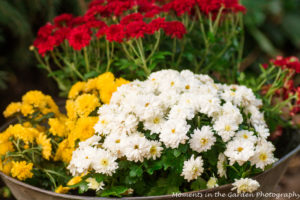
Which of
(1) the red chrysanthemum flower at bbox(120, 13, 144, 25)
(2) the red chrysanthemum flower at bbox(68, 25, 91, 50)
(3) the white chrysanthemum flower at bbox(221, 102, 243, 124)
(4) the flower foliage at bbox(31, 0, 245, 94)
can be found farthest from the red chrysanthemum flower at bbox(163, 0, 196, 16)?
(3) the white chrysanthemum flower at bbox(221, 102, 243, 124)

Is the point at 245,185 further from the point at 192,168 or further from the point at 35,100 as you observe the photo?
the point at 35,100

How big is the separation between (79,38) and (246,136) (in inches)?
26.6

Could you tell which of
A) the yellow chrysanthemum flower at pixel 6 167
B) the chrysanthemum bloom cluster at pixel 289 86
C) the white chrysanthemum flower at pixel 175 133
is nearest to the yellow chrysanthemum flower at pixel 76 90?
the yellow chrysanthemum flower at pixel 6 167

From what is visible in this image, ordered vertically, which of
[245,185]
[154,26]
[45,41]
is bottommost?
[245,185]

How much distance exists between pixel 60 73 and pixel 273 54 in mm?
2752

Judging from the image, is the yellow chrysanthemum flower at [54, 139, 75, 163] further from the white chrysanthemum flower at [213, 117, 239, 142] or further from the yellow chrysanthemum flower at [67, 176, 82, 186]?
the white chrysanthemum flower at [213, 117, 239, 142]

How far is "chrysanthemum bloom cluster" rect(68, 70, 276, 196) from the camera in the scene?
97 centimetres

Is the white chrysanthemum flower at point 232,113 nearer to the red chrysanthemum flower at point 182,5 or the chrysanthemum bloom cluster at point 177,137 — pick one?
the chrysanthemum bloom cluster at point 177,137

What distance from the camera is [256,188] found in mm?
940

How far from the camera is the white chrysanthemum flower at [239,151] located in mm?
954

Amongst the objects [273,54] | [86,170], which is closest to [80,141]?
[86,170]

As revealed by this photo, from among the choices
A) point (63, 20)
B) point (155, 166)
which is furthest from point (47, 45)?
A: point (155, 166)

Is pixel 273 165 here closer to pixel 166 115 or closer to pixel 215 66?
pixel 166 115

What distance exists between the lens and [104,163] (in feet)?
3.18
